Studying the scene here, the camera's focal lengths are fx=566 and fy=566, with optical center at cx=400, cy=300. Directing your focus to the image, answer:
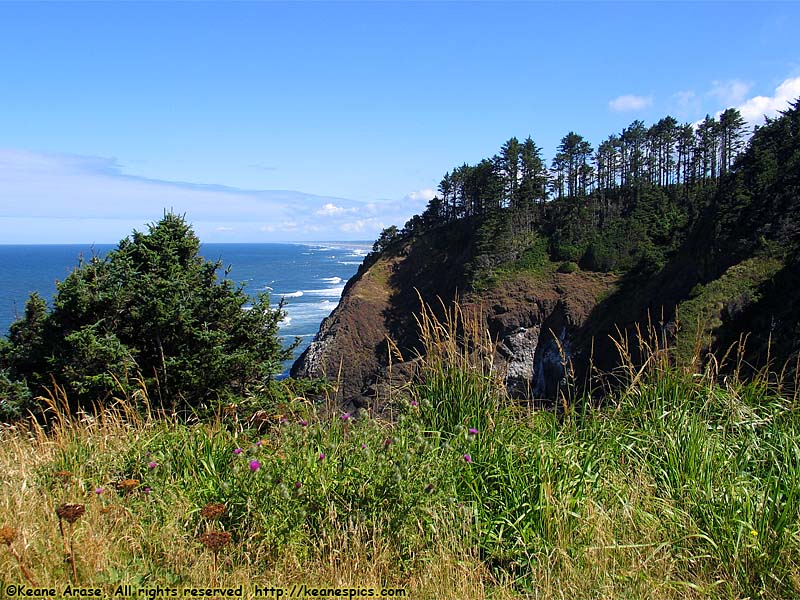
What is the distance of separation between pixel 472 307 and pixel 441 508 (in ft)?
127

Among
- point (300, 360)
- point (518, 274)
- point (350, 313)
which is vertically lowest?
point (300, 360)

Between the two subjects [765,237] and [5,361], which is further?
[765,237]

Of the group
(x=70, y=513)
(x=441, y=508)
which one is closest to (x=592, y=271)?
(x=441, y=508)

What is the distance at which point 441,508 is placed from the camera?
3.21 m

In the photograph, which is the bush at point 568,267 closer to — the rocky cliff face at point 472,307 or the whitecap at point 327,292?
the rocky cliff face at point 472,307

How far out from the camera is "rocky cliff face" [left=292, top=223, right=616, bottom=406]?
38.7 m

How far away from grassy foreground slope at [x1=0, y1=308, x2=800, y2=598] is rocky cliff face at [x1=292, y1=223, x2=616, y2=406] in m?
31.8

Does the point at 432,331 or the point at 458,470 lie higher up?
the point at 432,331

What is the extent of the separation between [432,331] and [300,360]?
1646 inches

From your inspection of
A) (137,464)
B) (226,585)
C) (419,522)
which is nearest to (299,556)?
(226,585)

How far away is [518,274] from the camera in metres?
44.6

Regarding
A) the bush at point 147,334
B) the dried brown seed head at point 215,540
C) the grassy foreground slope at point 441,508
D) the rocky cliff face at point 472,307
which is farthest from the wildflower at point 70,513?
the rocky cliff face at point 472,307

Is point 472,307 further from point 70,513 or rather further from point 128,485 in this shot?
point 70,513

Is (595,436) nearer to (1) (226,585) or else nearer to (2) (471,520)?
(2) (471,520)
